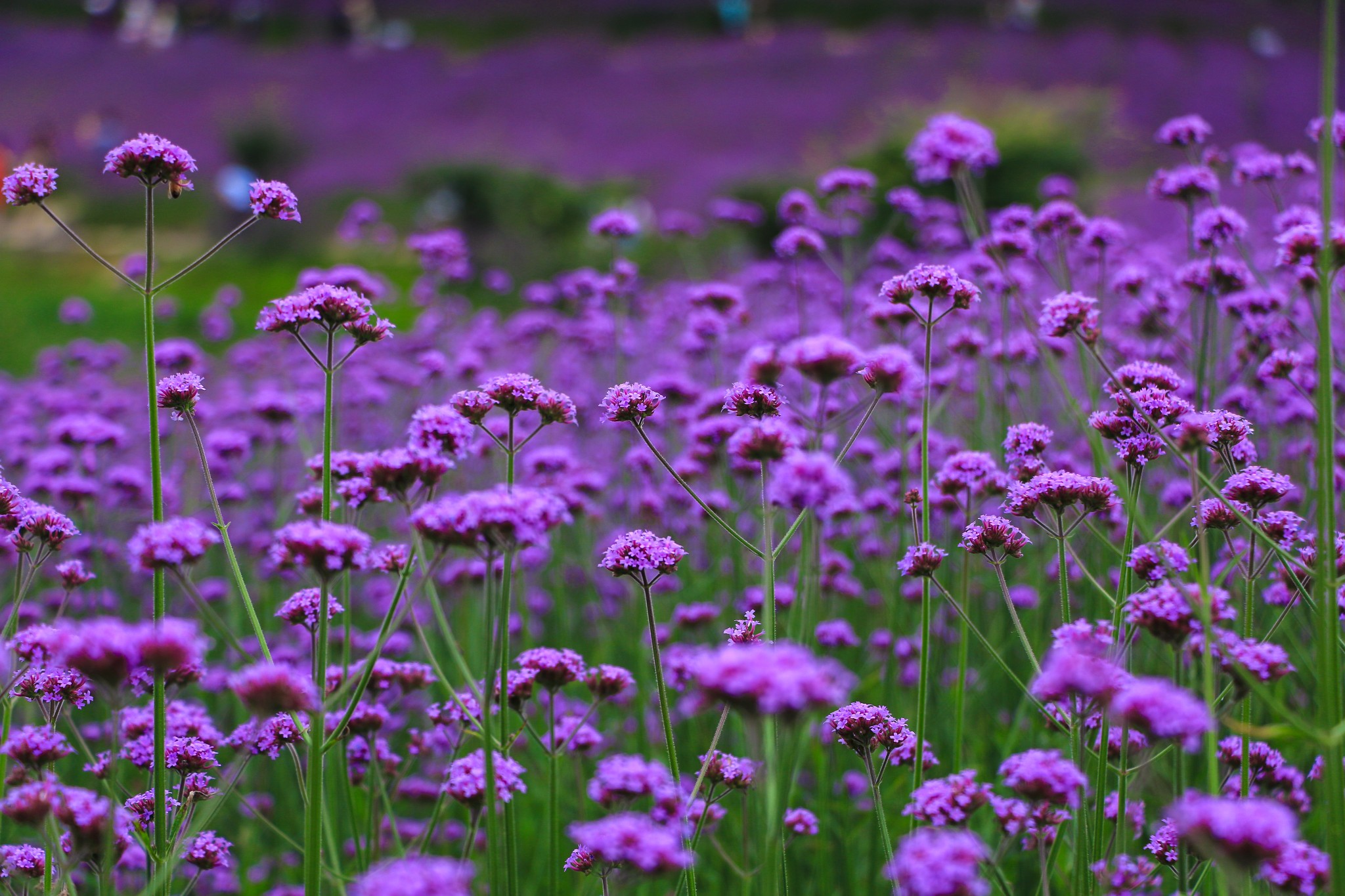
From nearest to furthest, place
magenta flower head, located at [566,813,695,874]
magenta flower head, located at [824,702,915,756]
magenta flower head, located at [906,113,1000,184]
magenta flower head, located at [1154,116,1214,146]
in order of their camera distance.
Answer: magenta flower head, located at [566,813,695,874] → magenta flower head, located at [824,702,915,756] → magenta flower head, located at [906,113,1000,184] → magenta flower head, located at [1154,116,1214,146]

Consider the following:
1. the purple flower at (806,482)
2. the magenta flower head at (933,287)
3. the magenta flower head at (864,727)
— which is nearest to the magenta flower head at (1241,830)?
the purple flower at (806,482)

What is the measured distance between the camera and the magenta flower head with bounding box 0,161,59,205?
6.16ft

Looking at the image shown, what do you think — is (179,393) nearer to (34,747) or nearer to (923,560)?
(34,747)

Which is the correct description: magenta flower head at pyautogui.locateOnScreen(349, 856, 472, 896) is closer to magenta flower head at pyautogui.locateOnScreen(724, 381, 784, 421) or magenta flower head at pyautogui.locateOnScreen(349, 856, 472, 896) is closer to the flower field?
the flower field

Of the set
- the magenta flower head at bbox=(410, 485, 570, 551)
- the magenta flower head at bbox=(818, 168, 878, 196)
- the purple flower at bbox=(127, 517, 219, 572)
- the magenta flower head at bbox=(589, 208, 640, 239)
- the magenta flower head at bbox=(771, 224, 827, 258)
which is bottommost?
the purple flower at bbox=(127, 517, 219, 572)

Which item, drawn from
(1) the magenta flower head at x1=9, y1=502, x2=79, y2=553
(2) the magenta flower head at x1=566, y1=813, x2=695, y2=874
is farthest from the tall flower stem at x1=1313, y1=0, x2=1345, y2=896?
(1) the magenta flower head at x1=9, y1=502, x2=79, y2=553

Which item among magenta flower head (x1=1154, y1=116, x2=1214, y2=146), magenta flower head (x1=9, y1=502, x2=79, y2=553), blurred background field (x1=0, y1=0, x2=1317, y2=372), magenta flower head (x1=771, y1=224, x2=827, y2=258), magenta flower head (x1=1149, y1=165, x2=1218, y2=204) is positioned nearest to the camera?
magenta flower head (x1=9, y1=502, x2=79, y2=553)

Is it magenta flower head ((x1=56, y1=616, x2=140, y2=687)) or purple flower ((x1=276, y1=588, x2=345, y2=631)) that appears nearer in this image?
magenta flower head ((x1=56, y1=616, x2=140, y2=687))

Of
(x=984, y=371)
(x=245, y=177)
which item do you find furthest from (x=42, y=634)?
(x=245, y=177)

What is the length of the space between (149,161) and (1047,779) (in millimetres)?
1842

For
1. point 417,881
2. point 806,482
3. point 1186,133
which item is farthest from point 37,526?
point 1186,133

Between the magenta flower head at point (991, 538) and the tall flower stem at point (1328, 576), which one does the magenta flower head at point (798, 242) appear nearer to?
the magenta flower head at point (991, 538)

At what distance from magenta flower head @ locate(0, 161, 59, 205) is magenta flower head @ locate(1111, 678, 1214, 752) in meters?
2.04

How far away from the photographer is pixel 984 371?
13.5 ft
